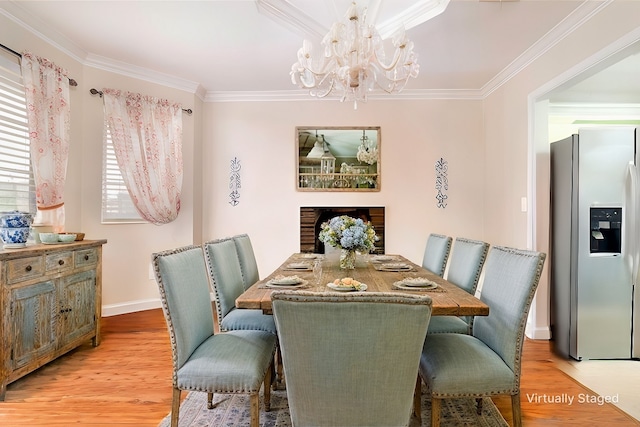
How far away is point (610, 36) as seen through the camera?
7.51 feet

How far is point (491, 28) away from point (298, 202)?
2.71 metres

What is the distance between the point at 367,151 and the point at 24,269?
3510mm

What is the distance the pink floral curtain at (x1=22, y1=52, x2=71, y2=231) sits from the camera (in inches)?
108

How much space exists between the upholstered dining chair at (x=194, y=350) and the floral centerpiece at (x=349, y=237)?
0.87m

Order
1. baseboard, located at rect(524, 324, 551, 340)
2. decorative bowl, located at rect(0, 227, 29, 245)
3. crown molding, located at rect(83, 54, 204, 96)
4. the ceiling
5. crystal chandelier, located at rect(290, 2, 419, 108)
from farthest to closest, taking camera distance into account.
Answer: crown molding, located at rect(83, 54, 204, 96) < baseboard, located at rect(524, 324, 551, 340) < the ceiling < decorative bowl, located at rect(0, 227, 29, 245) < crystal chandelier, located at rect(290, 2, 419, 108)

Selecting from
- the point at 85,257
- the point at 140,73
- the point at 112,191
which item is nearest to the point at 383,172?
the point at 140,73

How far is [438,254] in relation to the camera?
2703 millimetres

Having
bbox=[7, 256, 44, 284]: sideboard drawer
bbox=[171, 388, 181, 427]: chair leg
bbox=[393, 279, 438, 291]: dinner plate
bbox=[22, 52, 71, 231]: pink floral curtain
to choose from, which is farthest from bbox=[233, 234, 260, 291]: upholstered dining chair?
bbox=[22, 52, 71, 231]: pink floral curtain

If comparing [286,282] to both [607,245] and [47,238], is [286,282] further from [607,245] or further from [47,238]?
[607,245]

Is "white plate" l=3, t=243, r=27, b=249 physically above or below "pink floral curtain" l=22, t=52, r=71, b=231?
below

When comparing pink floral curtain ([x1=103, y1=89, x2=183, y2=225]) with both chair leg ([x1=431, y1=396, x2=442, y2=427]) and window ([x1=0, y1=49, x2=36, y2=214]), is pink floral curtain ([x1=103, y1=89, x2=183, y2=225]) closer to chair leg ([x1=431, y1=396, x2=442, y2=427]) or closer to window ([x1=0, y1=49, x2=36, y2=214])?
window ([x1=0, y1=49, x2=36, y2=214])

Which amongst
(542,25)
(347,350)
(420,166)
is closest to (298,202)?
(420,166)

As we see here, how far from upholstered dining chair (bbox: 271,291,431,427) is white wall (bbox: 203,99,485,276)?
10.5 feet

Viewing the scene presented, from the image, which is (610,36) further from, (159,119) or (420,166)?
(159,119)
